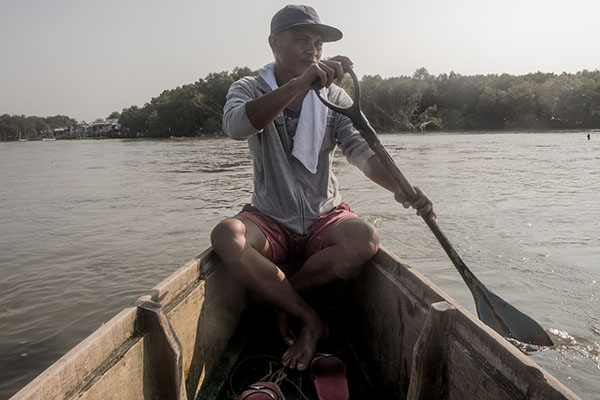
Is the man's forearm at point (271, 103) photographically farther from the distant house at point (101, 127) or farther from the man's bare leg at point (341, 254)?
the distant house at point (101, 127)

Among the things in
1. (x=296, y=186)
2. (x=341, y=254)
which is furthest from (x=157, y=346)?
(x=296, y=186)

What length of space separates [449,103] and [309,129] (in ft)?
226

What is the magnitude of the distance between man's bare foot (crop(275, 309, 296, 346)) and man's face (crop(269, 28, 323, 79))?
1.23m

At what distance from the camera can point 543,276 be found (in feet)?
13.6

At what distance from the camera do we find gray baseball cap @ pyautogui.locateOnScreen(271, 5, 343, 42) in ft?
6.81

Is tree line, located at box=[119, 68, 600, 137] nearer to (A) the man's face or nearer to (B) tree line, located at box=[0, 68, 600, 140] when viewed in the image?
(B) tree line, located at box=[0, 68, 600, 140]

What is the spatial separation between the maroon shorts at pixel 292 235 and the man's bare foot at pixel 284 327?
267 millimetres

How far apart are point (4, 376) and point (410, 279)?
2.75 meters

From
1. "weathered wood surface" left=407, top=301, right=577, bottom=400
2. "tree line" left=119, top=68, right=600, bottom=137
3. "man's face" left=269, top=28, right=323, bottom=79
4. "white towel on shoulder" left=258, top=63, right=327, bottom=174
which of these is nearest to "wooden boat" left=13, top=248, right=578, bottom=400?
"weathered wood surface" left=407, top=301, right=577, bottom=400

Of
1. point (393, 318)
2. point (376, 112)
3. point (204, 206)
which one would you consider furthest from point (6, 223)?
point (376, 112)

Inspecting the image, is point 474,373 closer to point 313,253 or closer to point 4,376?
point 313,253

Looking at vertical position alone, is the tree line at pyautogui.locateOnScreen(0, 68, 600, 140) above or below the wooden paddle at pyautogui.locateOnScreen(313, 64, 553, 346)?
above

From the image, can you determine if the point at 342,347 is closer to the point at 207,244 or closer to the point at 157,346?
the point at 157,346

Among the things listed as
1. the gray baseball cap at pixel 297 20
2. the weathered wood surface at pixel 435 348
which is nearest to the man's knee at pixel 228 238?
the weathered wood surface at pixel 435 348
